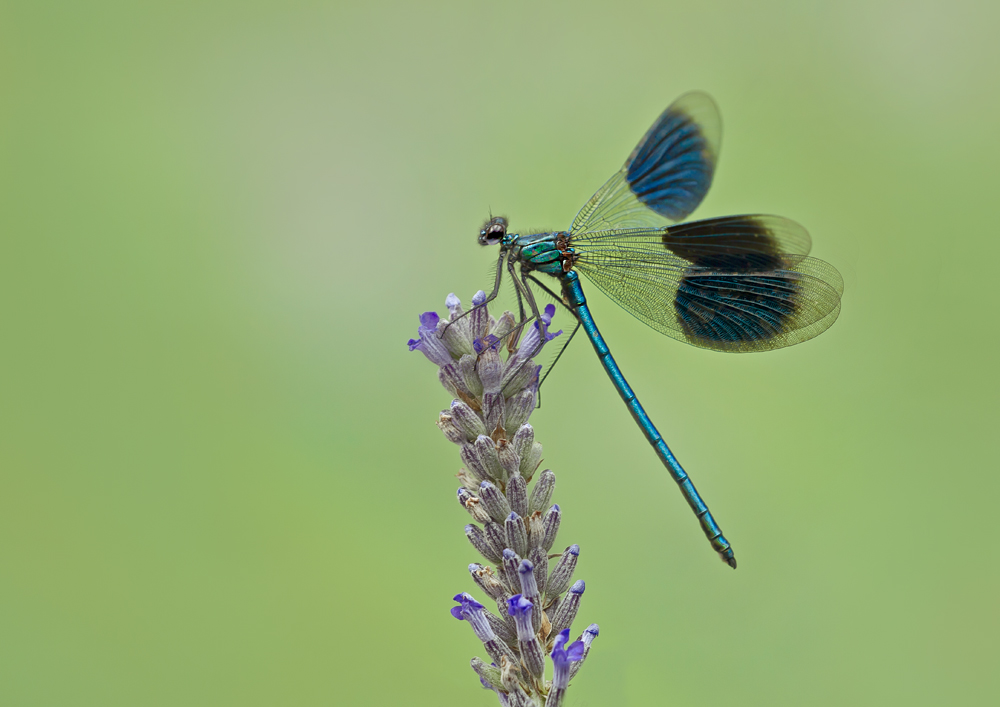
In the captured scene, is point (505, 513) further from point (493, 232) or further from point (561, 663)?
point (493, 232)

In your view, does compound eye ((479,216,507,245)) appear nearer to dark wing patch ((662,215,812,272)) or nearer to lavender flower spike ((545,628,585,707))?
dark wing patch ((662,215,812,272))

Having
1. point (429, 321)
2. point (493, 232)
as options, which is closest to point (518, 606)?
point (429, 321)

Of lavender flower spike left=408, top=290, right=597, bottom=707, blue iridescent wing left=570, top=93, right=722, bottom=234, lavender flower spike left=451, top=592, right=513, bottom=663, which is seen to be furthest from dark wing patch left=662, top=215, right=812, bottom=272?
lavender flower spike left=451, top=592, right=513, bottom=663

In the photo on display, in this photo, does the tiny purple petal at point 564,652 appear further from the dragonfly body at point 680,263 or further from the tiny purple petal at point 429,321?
the dragonfly body at point 680,263

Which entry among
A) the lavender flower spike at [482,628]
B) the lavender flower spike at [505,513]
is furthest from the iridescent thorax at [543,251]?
the lavender flower spike at [482,628]

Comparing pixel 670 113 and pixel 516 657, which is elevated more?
pixel 670 113

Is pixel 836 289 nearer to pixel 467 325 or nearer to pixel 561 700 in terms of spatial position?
pixel 467 325

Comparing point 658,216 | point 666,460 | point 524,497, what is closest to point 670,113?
point 658,216
